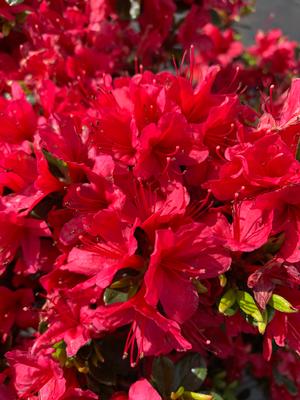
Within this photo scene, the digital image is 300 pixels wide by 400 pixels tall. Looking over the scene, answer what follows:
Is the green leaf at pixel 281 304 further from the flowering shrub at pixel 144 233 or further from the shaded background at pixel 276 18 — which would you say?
the shaded background at pixel 276 18

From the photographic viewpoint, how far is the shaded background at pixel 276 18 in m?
5.14

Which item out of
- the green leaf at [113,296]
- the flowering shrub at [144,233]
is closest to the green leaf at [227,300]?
the flowering shrub at [144,233]

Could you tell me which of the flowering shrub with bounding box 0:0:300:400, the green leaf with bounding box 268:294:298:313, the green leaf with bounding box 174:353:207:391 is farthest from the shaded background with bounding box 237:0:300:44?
the green leaf with bounding box 268:294:298:313

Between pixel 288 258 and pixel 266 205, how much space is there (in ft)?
0.30

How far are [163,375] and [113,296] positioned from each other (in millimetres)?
232

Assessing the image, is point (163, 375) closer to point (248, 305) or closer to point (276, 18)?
point (248, 305)

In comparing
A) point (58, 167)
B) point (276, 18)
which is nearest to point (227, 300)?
point (58, 167)

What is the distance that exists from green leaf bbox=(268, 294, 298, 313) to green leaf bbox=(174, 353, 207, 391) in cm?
27

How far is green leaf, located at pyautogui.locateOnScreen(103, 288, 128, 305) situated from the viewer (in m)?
0.94

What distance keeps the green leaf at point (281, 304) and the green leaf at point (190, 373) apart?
274 millimetres

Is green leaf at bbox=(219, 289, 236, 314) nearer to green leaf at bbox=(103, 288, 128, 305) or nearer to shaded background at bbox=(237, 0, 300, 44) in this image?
green leaf at bbox=(103, 288, 128, 305)

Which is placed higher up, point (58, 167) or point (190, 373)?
point (58, 167)

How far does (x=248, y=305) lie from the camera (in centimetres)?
93

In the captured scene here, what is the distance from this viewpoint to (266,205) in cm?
90
